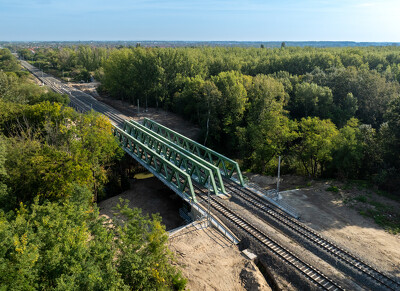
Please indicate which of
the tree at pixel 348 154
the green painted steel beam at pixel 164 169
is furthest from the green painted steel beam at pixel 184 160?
the tree at pixel 348 154

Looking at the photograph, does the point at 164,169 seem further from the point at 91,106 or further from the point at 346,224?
the point at 91,106

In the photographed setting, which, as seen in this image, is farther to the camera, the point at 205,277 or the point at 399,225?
the point at 399,225

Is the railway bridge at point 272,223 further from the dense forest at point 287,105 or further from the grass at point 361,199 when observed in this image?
the dense forest at point 287,105

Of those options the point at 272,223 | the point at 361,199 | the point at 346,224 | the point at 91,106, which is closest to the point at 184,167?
the point at 272,223

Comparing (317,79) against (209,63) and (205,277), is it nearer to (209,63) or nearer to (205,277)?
(209,63)

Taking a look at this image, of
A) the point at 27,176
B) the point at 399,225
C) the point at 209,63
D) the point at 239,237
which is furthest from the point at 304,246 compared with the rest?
the point at 209,63

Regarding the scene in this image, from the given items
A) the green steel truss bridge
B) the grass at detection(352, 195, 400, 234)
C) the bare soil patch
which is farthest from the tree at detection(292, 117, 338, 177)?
the bare soil patch
